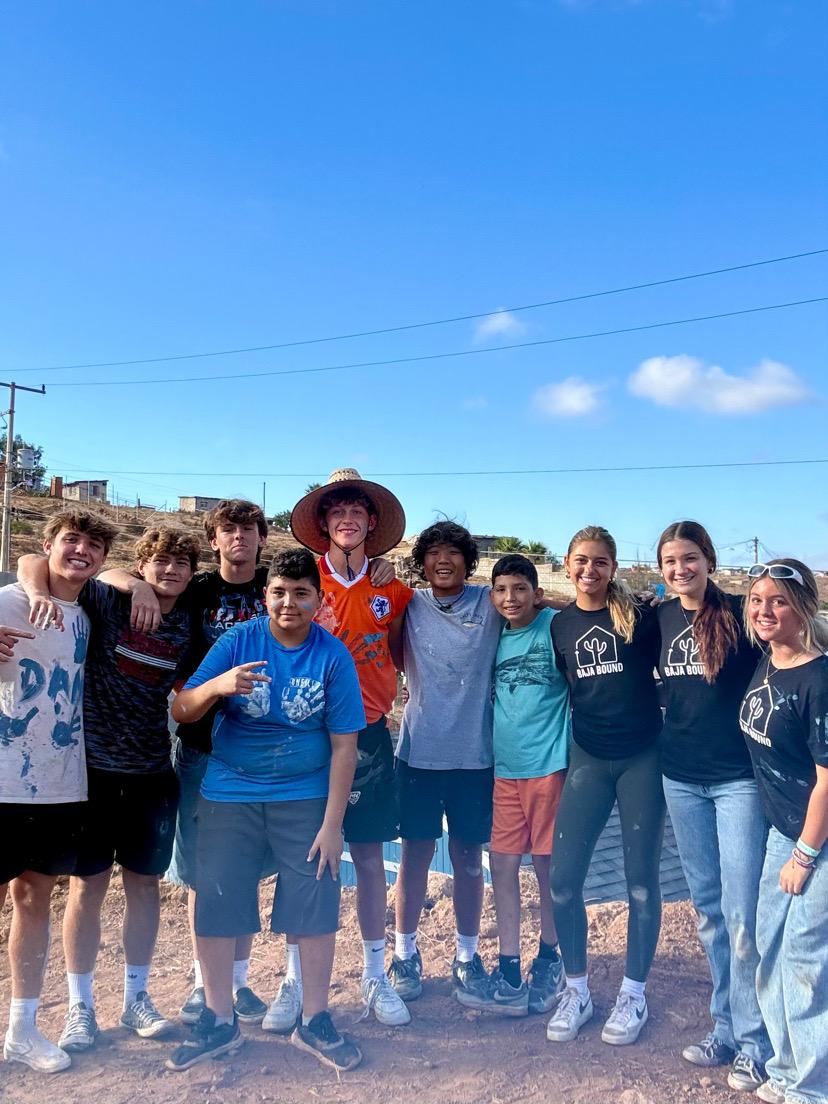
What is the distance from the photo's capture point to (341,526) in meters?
3.57

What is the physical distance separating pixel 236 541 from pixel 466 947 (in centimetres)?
203

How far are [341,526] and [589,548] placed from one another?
42.9 inches

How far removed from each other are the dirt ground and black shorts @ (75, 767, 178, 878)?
667mm

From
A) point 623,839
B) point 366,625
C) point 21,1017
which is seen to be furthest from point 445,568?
point 21,1017

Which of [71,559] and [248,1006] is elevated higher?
[71,559]

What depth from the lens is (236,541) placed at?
129 inches

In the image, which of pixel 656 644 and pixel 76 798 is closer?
pixel 76 798

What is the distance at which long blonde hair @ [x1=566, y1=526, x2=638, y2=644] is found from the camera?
318 cm

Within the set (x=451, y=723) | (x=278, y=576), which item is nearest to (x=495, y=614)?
(x=451, y=723)

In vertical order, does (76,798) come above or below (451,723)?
below

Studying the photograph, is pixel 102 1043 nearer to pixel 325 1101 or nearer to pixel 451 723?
pixel 325 1101

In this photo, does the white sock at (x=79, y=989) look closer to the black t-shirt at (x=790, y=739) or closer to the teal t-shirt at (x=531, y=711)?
the teal t-shirt at (x=531, y=711)

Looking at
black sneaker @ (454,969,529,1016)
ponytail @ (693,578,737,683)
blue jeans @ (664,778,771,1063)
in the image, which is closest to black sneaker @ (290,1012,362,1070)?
black sneaker @ (454,969,529,1016)

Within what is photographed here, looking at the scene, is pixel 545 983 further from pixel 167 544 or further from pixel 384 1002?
pixel 167 544
